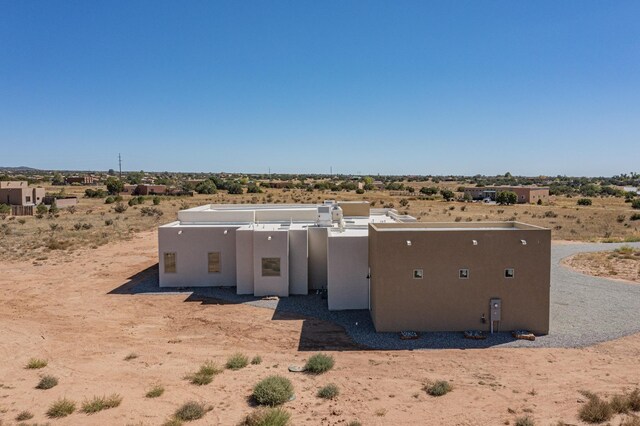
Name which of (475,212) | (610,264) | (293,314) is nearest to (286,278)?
(293,314)

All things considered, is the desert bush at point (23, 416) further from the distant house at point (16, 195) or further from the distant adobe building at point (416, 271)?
the distant house at point (16, 195)

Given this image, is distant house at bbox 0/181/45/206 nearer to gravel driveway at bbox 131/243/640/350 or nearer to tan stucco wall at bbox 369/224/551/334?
gravel driveway at bbox 131/243/640/350

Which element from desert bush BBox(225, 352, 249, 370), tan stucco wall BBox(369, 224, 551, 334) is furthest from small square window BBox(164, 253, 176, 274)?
tan stucco wall BBox(369, 224, 551, 334)

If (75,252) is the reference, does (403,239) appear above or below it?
above

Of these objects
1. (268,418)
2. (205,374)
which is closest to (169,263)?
(205,374)

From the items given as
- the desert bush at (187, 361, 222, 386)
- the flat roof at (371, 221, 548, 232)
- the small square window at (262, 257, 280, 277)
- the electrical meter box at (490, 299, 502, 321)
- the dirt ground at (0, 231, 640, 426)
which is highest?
the flat roof at (371, 221, 548, 232)

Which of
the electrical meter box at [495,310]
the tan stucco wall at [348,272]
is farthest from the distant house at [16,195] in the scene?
the electrical meter box at [495,310]

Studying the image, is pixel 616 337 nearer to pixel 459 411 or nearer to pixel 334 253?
pixel 459 411

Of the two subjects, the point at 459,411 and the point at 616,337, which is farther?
the point at 616,337
